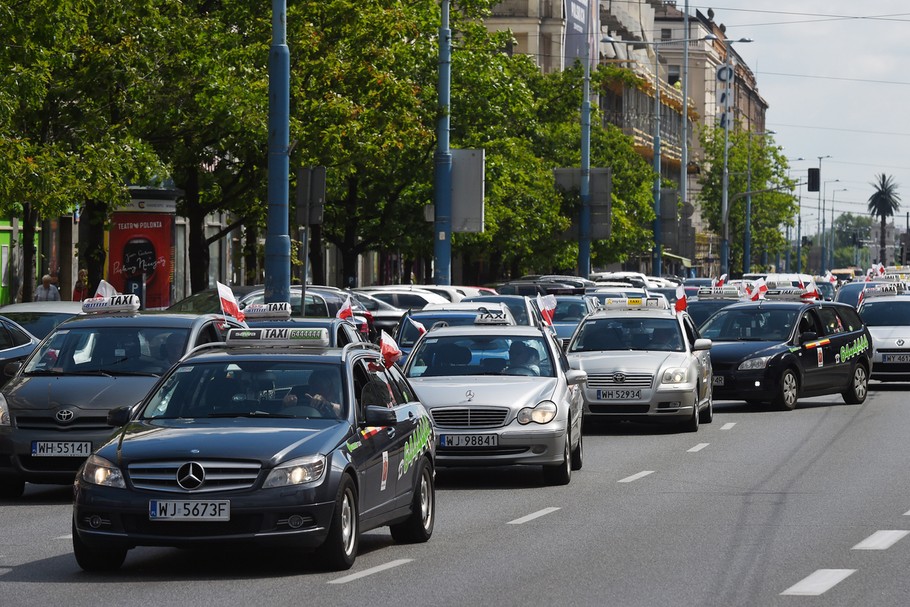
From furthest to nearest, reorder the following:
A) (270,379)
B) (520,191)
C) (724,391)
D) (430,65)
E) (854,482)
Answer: (520,191) → (430,65) → (724,391) → (854,482) → (270,379)

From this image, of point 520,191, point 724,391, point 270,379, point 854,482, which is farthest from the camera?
point 520,191

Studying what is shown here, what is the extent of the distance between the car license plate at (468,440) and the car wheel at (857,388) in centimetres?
1373

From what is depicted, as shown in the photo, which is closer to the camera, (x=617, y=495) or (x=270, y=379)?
(x=270, y=379)

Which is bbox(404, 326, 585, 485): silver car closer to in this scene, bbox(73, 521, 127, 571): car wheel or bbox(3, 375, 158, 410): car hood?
bbox(3, 375, 158, 410): car hood

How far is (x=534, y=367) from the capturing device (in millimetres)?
17609

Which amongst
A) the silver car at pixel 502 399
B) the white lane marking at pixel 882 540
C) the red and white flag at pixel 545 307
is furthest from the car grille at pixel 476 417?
the red and white flag at pixel 545 307

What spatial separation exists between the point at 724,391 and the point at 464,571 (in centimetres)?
A: 1665

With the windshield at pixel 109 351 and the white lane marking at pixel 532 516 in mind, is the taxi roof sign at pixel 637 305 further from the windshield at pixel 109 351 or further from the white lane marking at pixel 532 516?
the white lane marking at pixel 532 516

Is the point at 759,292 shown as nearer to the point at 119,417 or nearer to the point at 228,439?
the point at 119,417

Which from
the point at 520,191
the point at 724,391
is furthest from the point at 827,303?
the point at 520,191

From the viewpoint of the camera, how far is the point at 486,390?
1672cm

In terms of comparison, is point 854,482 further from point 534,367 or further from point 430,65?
point 430,65

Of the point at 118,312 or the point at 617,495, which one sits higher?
the point at 118,312

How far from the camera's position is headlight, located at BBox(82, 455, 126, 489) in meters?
10.5
